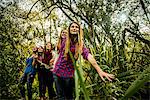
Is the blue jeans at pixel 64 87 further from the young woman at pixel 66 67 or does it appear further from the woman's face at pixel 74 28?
the woman's face at pixel 74 28

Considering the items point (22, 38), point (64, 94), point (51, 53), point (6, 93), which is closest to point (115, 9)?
point (22, 38)

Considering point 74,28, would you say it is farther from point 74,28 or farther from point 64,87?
point 64,87

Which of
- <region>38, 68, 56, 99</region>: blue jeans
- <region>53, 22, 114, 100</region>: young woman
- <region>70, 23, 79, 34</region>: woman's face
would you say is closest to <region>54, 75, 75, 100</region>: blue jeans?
<region>53, 22, 114, 100</region>: young woman

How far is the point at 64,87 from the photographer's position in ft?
14.9

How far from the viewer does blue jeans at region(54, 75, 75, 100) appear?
14.8 ft

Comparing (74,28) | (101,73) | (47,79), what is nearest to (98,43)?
(74,28)

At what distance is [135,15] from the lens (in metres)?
19.0

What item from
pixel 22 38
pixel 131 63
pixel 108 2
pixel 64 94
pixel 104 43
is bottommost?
pixel 64 94

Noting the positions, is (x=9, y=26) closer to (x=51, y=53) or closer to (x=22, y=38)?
(x=22, y=38)

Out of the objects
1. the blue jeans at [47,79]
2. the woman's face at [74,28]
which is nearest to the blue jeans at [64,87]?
the woman's face at [74,28]

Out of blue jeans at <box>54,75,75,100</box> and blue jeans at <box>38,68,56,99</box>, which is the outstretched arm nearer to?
blue jeans at <box>54,75,75,100</box>

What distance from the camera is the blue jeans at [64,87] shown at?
14.8 ft

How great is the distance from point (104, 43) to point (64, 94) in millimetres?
899

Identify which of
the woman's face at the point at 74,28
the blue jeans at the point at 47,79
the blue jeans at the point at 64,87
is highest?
the woman's face at the point at 74,28
